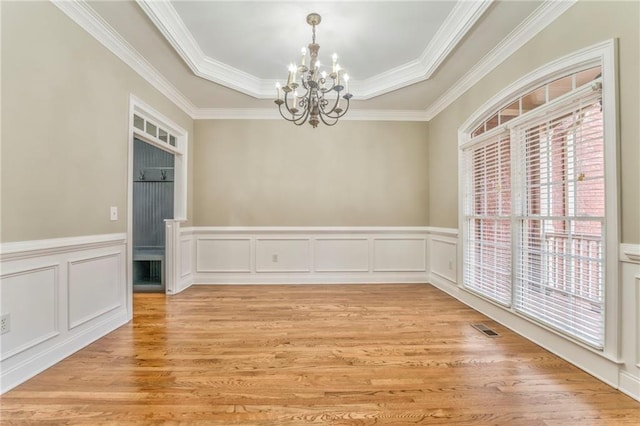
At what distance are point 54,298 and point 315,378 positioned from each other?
2.05m

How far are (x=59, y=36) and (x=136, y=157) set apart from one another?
3.47 m

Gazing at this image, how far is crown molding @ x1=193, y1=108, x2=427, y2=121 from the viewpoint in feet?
15.6

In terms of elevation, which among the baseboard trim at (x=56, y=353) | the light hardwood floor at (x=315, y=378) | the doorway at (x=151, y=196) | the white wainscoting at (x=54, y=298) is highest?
the doorway at (x=151, y=196)

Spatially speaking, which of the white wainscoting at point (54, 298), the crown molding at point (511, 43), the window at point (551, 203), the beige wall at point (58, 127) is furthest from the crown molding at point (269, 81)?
the white wainscoting at point (54, 298)

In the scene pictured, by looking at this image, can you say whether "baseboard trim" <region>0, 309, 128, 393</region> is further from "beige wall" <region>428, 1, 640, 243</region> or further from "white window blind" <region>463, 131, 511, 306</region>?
"beige wall" <region>428, 1, 640, 243</region>

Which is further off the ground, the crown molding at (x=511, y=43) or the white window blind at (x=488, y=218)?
the crown molding at (x=511, y=43)

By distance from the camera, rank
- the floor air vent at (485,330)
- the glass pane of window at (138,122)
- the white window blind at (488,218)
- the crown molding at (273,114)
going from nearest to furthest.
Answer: the floor air vent at (485,330)
the white window blind at (488,218)
the glass pane of window at (138,122)
the crown molding at (273,114)

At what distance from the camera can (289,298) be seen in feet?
13.0

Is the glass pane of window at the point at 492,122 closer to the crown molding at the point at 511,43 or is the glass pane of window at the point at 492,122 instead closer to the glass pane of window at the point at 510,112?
the glass pane of window at the point at 510,112

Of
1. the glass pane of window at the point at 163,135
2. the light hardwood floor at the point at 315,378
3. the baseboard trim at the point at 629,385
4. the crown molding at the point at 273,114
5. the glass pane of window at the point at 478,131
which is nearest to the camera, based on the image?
the light hardwood floor at the point at 315,378

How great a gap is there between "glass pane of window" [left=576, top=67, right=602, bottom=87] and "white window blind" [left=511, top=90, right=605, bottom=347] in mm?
127

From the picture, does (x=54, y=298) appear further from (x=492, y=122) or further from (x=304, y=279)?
(x=492, y=122)

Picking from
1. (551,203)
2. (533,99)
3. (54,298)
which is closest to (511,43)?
(533,99)

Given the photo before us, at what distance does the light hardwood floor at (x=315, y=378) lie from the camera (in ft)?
5.40
